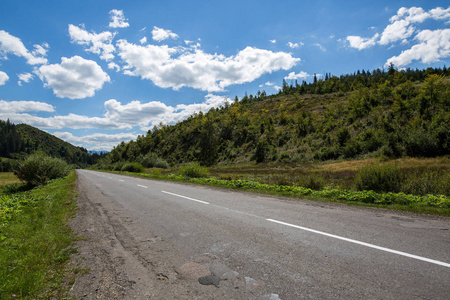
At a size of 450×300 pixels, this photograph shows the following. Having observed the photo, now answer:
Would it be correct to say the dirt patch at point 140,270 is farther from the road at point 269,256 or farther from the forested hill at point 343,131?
the forested hill at point 343,131

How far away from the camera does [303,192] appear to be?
11.3 m

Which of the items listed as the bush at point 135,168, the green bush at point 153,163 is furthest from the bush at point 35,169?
the green bush at point 153,163

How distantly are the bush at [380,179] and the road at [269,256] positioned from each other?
15.0ft

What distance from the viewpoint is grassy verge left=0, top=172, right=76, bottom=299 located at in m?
3.04

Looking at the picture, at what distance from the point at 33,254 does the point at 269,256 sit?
4291mm

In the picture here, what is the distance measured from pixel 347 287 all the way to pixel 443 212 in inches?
247

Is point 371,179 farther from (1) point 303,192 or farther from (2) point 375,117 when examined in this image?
(2) point 375,117

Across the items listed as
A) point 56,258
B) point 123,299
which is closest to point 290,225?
point 123,299

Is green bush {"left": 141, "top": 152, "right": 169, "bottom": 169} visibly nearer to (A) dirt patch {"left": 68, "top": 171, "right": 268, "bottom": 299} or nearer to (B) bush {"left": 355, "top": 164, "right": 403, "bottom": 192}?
(B) bush {"left": 355, "top": 164, "right": 403, "bottom": 192}

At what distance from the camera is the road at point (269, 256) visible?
291 cm

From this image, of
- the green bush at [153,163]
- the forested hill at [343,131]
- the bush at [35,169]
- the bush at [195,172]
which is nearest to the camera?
the bush at [35,169]

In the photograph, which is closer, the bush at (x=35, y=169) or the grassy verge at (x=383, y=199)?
the grassy verge at (x=383, y=199)

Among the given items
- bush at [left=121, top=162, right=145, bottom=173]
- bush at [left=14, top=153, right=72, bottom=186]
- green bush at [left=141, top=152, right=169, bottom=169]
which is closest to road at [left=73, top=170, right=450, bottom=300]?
bush at [left=14, top=153, right=72, bottom=186]

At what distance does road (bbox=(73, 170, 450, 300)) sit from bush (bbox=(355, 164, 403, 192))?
180 inches
